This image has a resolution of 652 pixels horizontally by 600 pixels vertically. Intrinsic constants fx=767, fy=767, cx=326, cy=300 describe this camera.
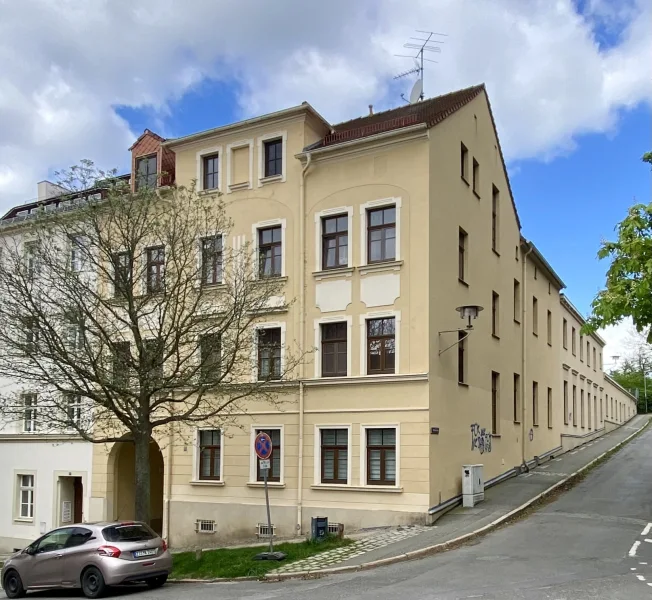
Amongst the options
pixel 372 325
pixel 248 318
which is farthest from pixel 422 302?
pixel 248 318

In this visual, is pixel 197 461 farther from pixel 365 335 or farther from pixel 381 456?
pixel 365 335

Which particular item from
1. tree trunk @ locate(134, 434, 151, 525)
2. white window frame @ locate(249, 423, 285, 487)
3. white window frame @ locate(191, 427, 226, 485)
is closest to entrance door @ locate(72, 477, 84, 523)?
white window frame @ locate(191, 427, 226, 485)

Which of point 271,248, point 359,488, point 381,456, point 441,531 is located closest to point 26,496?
point 271,248

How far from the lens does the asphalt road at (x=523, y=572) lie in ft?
39.1

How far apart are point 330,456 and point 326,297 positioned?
15.2 ft

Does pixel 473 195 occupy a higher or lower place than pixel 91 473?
higher

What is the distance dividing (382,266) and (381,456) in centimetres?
532

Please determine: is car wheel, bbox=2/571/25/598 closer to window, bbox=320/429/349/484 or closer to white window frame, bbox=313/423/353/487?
white window frame, bbox=313/423/353/487

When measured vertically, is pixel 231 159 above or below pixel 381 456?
above

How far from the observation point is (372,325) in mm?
22094

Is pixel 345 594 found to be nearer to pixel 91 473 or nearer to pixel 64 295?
pixel 64 295

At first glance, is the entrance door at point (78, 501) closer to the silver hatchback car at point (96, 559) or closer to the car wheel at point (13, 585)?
the car wheel at point (13, 585)

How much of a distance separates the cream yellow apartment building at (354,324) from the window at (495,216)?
913 mm

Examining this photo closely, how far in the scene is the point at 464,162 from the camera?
25.4m
